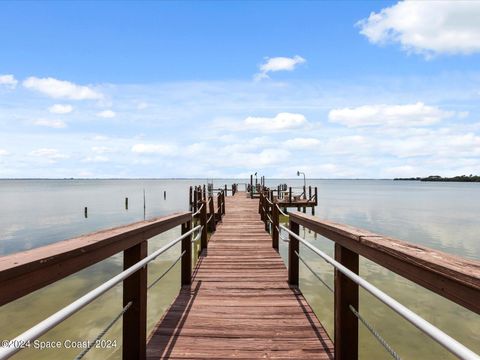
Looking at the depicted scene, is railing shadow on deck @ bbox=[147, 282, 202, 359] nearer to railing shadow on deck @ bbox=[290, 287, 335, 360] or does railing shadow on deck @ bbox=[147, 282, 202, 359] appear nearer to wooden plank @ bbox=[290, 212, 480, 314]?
railing shadow on deck @ bbox=[290, 287, 335, 360]

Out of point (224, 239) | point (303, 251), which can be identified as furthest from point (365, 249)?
point (303, 251)

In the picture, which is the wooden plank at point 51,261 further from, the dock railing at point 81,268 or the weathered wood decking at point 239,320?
the weathered wood decking at point 239,320

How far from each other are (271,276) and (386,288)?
23.6 feet

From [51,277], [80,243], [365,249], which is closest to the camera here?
[51,277]

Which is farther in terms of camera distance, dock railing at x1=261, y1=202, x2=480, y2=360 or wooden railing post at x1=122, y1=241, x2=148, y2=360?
wooden railing post at x1=122, y1=241, x2=148, y2=360

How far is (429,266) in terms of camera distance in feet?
5.33

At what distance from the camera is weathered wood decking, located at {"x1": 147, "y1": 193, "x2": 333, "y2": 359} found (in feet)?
10.5

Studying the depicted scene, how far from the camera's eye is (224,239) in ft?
30.8

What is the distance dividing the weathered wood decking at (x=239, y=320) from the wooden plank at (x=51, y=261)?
1467 mm

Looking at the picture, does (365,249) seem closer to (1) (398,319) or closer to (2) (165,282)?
(1) (398,319)

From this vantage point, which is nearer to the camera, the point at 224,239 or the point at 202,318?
the point at 202,318

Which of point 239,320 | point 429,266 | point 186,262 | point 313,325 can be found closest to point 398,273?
point 429,266

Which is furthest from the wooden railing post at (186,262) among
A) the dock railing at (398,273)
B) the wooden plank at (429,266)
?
the wooden plank at (429,266)

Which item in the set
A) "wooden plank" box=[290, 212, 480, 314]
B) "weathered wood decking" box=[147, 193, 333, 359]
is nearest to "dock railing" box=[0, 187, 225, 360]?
"weathered wood decking" box=[147, 193, 333, 359]
